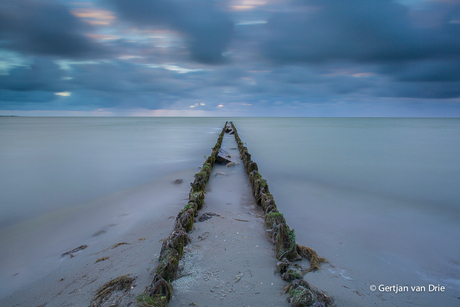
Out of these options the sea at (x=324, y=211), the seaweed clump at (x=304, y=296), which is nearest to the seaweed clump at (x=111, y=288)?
the sea at (x=324, y=211)

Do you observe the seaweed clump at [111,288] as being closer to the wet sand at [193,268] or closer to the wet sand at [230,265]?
the wet sand at [193,268]

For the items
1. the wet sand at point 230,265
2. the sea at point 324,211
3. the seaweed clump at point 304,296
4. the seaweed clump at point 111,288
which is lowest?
the sea at point 324,211

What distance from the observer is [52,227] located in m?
5.26

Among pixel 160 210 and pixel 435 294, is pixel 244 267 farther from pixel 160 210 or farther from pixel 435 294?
pixel 160 210

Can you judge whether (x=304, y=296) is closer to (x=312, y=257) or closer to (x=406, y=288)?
(x=312, y=257)

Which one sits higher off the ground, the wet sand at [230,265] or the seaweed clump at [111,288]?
the wet sand at [230,265]

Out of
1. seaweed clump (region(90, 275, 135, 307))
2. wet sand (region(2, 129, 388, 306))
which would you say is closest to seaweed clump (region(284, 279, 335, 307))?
wet sand (region(2, 129, 388, 306))

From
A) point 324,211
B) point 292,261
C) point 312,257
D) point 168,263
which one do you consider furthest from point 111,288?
point 324,211

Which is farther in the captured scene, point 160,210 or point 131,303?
point 160,210

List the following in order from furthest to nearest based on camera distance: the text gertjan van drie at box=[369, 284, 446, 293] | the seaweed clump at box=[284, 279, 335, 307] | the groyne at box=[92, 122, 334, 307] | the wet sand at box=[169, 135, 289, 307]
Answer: the text gertjan van drie at box=[369, 284, 446, 293]
the wet sand at box=[169, 135, 289, 307]
the groyne at box=[92, 122, 334, 307]
the seaweed clump at box=[284, 279, 335, 307]

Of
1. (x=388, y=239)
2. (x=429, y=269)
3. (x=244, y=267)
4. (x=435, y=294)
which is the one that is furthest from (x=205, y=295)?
(x=388, y=239)

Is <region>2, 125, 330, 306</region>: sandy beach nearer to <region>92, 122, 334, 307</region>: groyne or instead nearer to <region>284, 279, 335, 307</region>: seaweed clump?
<region>92, 122, 334, 307</region>: groyne

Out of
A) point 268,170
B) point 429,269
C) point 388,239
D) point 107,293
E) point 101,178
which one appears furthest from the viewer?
point 268,170

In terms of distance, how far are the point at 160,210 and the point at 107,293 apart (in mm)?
Answer: 2987
